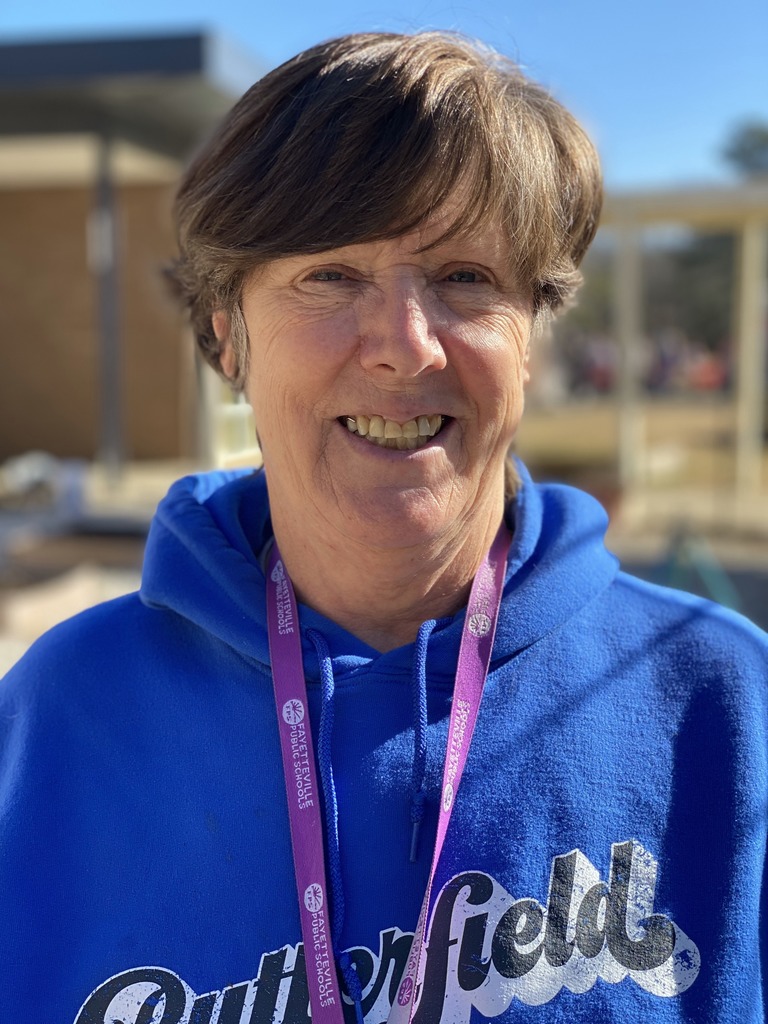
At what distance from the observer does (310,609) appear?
1.60m

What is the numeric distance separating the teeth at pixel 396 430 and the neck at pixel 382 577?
14 centimetres

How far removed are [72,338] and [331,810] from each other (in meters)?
15.1

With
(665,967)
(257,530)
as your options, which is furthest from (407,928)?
(257,530)

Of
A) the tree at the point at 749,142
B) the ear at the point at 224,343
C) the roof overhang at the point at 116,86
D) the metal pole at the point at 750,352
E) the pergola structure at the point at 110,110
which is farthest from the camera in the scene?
the tree at the point at 749,142

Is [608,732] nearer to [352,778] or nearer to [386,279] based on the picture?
[352,778]

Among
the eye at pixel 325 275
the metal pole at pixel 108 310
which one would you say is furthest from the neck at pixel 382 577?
the metal pole at pixel 108 310

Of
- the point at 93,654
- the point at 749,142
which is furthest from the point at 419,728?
the point at 749,142

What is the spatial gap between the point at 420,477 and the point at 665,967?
0.71 metres

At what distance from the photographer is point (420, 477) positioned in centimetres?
145

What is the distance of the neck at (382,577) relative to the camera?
153 cm

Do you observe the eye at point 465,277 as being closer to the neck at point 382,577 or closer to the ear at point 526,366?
the ear at point 526,366

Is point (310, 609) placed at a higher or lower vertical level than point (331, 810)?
higher

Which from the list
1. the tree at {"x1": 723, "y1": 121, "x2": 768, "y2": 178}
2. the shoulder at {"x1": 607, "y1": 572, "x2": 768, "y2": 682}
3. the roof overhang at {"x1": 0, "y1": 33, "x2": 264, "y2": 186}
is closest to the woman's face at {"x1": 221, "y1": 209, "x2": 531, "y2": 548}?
the shoulder at {"x1": 607, "y1": 572, "x2": 768, "y2": 682}

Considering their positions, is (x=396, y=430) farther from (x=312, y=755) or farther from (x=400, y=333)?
(x=312, y=755)
